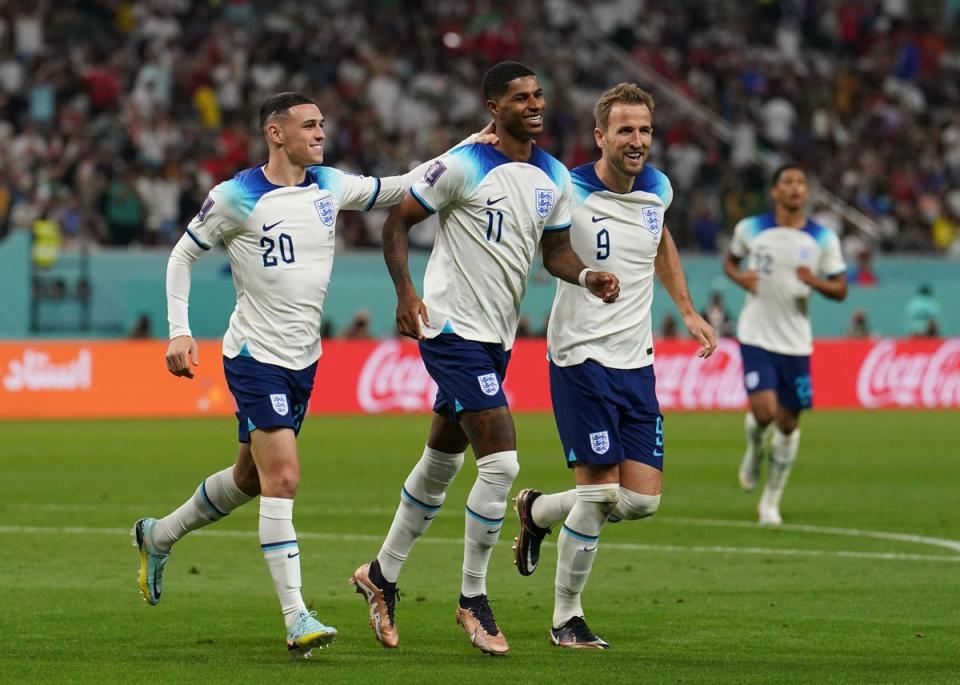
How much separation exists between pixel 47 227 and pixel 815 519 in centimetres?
1471

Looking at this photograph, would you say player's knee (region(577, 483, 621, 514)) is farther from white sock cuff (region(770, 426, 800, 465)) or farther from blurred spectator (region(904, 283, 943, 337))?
blurred spectator (region(904, 283, 943, 337))

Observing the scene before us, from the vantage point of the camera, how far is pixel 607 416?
332 inches

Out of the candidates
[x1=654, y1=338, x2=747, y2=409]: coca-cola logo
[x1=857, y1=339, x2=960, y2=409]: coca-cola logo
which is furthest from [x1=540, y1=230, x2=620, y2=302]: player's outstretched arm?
[x1=857, y1=339, x2=960, y2=409]: coca-cola logo

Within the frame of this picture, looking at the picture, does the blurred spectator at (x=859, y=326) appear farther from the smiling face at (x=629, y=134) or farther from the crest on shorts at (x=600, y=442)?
the crest on shorts at (x=600, y=442)

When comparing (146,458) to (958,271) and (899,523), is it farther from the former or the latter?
(958,271)

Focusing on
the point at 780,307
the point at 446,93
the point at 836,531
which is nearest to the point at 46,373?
the point at 446,93

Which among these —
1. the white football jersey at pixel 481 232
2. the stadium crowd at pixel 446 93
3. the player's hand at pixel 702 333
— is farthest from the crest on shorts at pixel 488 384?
the stadium crowd at pixel 446 93

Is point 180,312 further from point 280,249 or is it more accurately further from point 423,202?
point 423,202

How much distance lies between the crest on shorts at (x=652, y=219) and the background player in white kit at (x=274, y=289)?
1.47 meters

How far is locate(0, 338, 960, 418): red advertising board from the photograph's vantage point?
82.3 ft

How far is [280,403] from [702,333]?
6.67ft

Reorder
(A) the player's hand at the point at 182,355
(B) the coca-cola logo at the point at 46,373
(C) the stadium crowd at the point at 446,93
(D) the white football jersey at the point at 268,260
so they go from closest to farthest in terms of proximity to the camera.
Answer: (A) the player's hand at the point at 182,355 < (D) the white football jersey at the point at 268,260 < (B) the coca-cola logo at the point at 46,373 < (C) the stadium crowd at the point at 446,93

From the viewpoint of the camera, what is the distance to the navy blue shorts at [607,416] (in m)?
8.41

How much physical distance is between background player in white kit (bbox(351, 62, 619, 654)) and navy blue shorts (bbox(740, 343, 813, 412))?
642 cm
